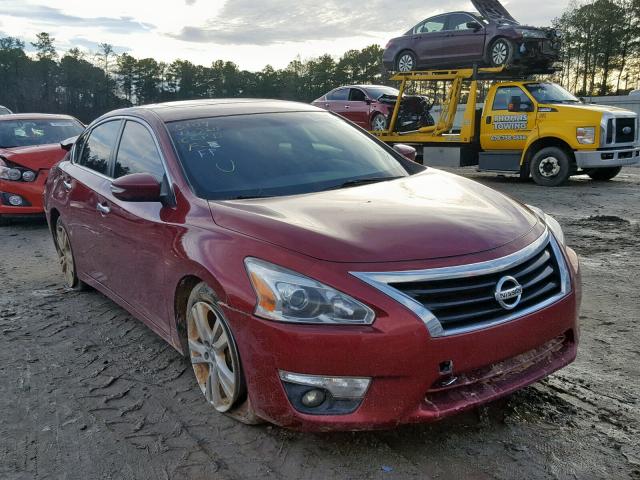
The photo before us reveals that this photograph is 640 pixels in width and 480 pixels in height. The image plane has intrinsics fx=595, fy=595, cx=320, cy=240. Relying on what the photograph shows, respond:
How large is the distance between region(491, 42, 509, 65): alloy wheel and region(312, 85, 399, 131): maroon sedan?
13.3ft

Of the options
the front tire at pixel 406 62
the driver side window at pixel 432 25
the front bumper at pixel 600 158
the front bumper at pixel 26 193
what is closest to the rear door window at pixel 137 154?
the front bumper at pixel 26 193

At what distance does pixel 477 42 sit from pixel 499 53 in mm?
580

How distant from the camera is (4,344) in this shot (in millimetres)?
4043

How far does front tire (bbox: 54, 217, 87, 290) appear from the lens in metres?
5.11

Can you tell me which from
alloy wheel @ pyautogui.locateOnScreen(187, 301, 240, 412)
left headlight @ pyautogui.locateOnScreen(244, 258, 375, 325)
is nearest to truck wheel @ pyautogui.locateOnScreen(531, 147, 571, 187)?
alloy wheel @ pyautogui.locateOnScreen(187, 301, 240, 412)

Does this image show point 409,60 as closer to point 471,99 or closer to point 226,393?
point 471,99

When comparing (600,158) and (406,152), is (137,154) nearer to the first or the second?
(406,152)

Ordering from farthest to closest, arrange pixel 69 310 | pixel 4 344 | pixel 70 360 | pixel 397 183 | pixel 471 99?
1. pixel 471 99
2. pixel 69 310
3. pixel 4 344
4. pixel 70 360
5. pixel 397 183

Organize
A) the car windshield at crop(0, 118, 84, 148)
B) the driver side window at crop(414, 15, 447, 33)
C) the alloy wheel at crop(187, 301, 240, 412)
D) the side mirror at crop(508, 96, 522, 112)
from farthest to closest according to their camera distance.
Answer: the driver side window at crop(414, 15, 447, 33) < the side mirror at crop(508, 96, 522, 112) < the car windshield at crop(0, 118, 84, 148) < the alloy wheel at crop(187, 301, 240, 412)

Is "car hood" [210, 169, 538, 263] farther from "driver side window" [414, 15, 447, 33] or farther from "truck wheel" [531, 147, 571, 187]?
"driver side window" [414, 15, 447, 33]

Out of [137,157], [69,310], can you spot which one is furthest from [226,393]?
[69,310]

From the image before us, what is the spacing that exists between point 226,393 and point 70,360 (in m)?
1.44

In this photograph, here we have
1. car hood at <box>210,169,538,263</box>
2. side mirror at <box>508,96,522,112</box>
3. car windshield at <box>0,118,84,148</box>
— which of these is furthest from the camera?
side mirror at <box>508,96,522,112</box>

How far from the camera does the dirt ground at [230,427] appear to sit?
2.50m
